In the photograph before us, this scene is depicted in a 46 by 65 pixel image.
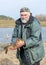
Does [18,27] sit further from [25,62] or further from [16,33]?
[25,62]

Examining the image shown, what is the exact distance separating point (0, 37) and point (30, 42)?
1608cm

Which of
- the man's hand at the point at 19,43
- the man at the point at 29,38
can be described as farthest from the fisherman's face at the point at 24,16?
the man's hand at the point at 19,43

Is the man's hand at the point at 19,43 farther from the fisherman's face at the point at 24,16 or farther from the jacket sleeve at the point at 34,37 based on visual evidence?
the fisherman's face at the point at 24,16

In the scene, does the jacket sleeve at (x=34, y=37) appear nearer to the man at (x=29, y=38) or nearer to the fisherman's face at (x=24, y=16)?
the man at (x=29, y=38)

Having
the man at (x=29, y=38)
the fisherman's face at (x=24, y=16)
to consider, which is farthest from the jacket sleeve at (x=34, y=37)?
the fisherman's face at (x=24, y=16)

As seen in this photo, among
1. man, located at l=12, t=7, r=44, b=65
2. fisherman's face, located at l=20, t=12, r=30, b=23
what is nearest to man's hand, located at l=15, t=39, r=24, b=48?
man, located at l=12, t=7, r=44, b=65

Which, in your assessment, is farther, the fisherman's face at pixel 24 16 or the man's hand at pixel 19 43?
the fisherman's face at pixel 24 16

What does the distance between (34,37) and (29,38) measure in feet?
0.35

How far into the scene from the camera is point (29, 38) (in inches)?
268

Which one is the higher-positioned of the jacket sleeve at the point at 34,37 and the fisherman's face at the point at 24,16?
the fisherman's face at the point at 24,16

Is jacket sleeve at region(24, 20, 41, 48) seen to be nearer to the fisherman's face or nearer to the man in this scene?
the man

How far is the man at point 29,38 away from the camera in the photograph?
22.3 feet

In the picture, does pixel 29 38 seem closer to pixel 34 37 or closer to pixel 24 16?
pixel 34 37

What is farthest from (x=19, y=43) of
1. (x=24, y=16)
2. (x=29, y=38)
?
(x=24, y=16)
